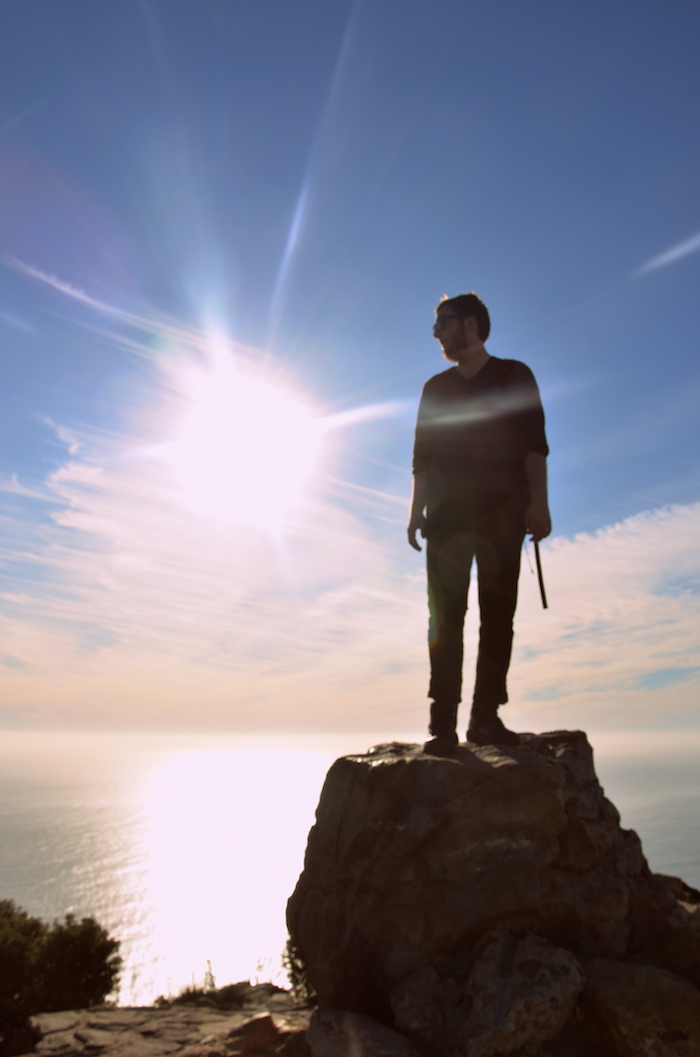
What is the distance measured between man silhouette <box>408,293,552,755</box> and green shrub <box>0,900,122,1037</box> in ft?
67.1

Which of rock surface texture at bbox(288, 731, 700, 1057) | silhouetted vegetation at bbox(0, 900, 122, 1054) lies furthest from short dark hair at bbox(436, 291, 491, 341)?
silhouetted vegetation at bbox(0, 900, 122, 1054)

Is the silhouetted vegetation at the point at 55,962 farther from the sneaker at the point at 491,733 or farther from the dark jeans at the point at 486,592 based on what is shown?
the dark jeans at the point at 486,592

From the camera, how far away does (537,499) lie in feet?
17.0

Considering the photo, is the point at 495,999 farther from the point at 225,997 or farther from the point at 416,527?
the point at 225,997

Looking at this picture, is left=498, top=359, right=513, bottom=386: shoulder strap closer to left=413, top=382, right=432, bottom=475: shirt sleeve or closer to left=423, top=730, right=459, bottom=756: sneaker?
left=413, top=382, right=432, bottom=475: shirt sleeve

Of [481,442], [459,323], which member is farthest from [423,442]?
[459,323]

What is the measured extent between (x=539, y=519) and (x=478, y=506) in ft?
1.77

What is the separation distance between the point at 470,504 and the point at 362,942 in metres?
3.53

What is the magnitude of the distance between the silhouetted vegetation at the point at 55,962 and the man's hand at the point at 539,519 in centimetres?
2155

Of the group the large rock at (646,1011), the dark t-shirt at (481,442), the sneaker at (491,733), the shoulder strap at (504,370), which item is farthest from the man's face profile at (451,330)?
the large rock at (646,1011)

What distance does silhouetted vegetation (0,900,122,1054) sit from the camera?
59.8ft

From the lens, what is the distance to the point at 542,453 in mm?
5324

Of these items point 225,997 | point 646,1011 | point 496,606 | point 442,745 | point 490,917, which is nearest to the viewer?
point 646,1011

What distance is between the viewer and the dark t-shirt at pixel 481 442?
5348 mm
